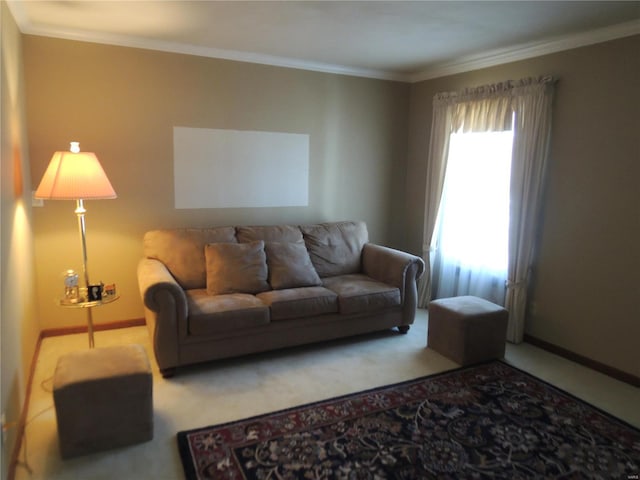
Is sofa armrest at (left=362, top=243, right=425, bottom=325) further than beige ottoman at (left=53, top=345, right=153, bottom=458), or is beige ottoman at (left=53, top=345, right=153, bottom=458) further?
sofa armrest at (left=362, top=243, right=425, bottom=325)

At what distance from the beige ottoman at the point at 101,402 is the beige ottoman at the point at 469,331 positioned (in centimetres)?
219

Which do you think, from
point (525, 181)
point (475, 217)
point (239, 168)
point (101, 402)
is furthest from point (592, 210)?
point (101, 402)

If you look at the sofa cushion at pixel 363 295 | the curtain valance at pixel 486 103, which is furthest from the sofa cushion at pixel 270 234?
the curtain valance at pixel 486 103

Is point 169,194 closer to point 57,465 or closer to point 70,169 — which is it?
point 70,169

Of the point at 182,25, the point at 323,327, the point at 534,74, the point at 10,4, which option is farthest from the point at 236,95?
the point at 534,74

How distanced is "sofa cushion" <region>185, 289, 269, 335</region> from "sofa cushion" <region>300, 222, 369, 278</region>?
3.19 ft

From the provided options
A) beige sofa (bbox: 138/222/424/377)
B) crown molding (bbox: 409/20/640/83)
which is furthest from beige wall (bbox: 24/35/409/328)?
crown molding (bbox: 409/20/640/83)

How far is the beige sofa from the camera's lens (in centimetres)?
307

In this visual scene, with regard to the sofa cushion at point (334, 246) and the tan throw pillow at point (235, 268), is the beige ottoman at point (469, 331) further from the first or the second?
the tan throw pillow at point (235, 268)

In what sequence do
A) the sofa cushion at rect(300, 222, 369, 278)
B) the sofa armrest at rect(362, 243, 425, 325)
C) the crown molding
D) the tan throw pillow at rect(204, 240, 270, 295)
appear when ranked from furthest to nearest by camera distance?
the sofa cushion at rect(300, 222, 369, 278) < the sofa armrest at rect(362, 243, 425, 325) < the tan throw pillow at rect(204, 240, 270, 295) < the crown molding

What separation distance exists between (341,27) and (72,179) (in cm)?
211

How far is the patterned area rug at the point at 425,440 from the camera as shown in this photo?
218 centimetres

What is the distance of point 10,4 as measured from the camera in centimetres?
283

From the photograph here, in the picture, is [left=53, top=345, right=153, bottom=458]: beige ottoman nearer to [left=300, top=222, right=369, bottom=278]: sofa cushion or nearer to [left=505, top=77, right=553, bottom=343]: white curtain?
[left=300, top=222, right=369, bottom=278]: sofa cushion
